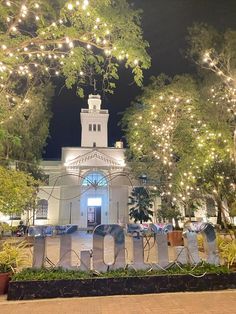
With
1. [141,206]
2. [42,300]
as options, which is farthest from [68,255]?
[141,206]

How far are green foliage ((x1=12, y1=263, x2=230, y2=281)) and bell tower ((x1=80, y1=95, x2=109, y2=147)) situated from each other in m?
30.9

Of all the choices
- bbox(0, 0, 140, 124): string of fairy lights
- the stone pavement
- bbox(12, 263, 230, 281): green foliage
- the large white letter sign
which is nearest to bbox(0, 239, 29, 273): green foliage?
bbox(12, 263, 230, 281): green foliage

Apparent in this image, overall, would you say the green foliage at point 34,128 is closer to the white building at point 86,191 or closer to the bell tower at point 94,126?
the white building at point 86,191

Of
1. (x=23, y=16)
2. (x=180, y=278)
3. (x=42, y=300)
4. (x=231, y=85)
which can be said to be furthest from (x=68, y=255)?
(x=231, y=85)

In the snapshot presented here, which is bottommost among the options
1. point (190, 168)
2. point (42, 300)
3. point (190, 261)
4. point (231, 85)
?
point (42, 300)

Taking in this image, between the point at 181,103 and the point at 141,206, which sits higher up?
the point at 181,103

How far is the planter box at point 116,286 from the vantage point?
5520mm

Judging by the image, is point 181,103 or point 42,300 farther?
point 181,103

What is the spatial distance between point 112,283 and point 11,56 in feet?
15.8

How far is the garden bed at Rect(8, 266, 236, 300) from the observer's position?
552 centimetres

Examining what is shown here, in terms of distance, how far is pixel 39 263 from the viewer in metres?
6.22

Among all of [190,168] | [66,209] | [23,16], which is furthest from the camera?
[66,209]

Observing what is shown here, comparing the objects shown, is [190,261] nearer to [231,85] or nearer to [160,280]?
[160,280]

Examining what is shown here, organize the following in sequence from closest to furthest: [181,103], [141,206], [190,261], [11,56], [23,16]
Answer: [23,16]
[11,56]
[190,261]
[181,103]
[141,206]
